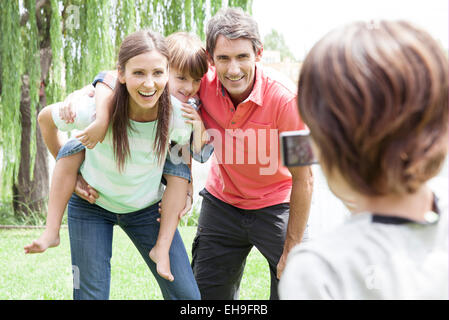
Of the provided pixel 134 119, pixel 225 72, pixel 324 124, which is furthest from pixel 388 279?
pixel 225 72

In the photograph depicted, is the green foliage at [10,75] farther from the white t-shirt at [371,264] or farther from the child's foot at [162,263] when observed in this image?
the white t-shirt at [371,264]

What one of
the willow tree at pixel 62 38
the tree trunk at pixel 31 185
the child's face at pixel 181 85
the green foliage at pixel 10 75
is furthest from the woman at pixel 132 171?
the tree trunk at pixel 31 185

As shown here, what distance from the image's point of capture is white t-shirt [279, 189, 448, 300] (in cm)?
71

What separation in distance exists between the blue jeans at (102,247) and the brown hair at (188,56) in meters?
0.63

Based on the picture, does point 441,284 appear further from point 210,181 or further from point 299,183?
point 210,181

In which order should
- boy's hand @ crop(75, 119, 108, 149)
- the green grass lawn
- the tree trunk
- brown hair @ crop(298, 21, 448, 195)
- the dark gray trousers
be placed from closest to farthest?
brown hair @ crop(298, 21, 448, 195) < boy's hand @ crop(75, 119, 108, 149) < the dark gray trousers < the green grass lawn < the tree trunk

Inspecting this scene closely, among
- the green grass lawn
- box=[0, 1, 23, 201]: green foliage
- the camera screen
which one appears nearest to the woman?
the camera screen

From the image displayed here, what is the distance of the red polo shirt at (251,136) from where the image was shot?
2346 millimetres

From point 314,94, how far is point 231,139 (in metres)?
1.69

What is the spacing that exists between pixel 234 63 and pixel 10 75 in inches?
145

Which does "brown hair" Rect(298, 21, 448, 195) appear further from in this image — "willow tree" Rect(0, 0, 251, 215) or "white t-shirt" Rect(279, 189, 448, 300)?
"willow tree" Rect(0, 0, 251, 215)

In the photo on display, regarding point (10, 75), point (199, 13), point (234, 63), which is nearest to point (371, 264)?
point (234, 63)

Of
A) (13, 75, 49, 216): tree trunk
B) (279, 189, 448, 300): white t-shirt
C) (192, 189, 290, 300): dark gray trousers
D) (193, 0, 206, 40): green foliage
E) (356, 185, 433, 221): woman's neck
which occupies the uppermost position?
(193, 0, 206, 40): green foliage

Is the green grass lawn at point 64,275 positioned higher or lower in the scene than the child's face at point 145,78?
lower
